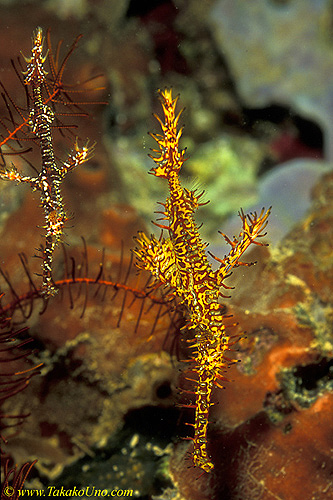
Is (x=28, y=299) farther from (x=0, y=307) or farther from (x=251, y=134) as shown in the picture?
(x=251, y=134)

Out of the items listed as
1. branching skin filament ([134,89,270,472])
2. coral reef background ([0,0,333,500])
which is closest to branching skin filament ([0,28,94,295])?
coral reef background ([0,0,333,500])

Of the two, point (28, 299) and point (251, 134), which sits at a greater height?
point (251, 134)

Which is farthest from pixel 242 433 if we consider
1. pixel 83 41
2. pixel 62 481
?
pixel 83 41

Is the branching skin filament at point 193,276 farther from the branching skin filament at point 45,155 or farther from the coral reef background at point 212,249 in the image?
the branching skin filament at point 45,155

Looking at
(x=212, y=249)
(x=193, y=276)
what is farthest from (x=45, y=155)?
(x=212, y=249)

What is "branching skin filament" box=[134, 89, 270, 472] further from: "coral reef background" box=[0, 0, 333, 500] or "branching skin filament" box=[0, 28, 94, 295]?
"branching skin filament" box=[0, 28, 94, 295]

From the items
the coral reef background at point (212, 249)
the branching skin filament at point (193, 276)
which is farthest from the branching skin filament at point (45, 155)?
the branching skin filament at point (193, 276)
